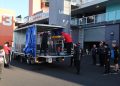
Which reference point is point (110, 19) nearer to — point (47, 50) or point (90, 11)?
point (90, 11)

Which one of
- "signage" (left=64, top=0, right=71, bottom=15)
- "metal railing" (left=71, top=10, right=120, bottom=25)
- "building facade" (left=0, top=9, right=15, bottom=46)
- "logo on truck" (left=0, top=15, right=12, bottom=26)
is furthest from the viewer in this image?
"logo on truck" (left=0, top=15, right=12, bottom=26)

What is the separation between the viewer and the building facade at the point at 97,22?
32406mm

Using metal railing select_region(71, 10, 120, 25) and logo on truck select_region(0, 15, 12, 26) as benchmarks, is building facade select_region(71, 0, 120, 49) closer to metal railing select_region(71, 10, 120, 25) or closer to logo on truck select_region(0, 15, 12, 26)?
metal railing select_region(71, 10, 120, 25)

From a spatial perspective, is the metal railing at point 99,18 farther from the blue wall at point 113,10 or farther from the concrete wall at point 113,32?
the concrete wall at point 113,32

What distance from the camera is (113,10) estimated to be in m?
33.7

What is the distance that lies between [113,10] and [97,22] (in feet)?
9.65

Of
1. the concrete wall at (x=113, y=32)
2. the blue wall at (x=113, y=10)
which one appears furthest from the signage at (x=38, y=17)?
the concrete wall at (x=113, y=32)

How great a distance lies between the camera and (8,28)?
236ft

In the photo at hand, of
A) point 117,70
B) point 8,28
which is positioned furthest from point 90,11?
point 8,28

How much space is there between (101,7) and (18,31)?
1169cm

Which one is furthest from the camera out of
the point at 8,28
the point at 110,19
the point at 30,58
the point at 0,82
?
the point at 8,28

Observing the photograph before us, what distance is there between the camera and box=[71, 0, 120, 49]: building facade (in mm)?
32406

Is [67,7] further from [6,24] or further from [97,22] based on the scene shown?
[6,24]

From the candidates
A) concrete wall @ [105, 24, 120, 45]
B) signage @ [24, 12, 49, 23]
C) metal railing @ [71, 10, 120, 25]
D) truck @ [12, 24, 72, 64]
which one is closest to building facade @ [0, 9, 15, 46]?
signage @ [24, 12, 49, 23]
